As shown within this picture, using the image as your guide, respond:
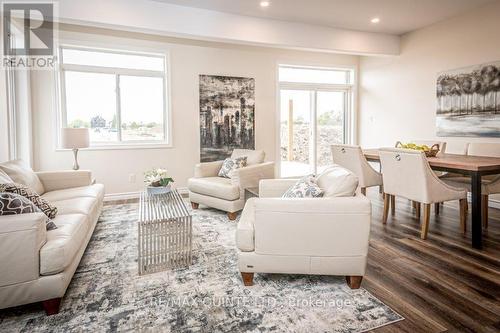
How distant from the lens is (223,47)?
5.83 m

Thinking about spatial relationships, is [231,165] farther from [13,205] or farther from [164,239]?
[13,205]

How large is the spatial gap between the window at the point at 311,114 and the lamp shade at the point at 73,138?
3659 mm

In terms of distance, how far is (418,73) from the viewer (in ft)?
18.4

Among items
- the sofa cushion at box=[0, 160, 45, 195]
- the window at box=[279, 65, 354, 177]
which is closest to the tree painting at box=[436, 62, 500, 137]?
the window at box=[279, 65, 354, 177]

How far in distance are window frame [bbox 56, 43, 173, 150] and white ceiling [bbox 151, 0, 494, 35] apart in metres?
1.39

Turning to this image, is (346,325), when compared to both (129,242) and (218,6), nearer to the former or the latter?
(129,242)

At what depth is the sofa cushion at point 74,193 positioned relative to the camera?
329 centimetres

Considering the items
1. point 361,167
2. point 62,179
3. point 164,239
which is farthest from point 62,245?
point 361,167

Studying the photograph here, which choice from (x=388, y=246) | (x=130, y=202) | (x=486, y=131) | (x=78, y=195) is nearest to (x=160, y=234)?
(x=78, y=195)

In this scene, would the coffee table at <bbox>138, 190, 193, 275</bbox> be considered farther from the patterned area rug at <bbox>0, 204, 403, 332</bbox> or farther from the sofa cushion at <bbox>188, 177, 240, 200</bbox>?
the sofa cushion at <bbox>188, 177, 240, 200</bbox>

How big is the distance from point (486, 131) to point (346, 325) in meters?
4.18

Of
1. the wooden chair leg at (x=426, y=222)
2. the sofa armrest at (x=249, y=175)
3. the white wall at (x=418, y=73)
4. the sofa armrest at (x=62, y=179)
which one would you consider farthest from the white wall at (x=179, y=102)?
the wooden chair leg at (x=426, y=222)

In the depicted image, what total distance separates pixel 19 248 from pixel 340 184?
2117 millimetres

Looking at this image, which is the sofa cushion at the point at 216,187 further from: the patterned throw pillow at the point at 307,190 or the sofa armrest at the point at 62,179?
the patterned throw pillow at the point at 307,190
